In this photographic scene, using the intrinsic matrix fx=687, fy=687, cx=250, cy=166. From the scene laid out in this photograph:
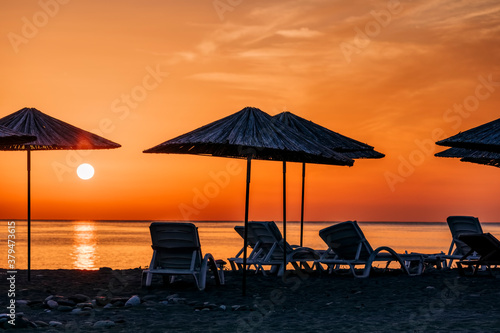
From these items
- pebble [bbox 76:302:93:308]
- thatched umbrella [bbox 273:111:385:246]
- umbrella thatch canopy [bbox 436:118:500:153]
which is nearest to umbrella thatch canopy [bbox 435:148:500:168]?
thatched umbrella [bbox 273:111:385:246]

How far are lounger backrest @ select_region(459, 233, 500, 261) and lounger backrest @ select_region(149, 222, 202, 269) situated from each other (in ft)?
13.6

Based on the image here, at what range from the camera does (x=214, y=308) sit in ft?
26.1

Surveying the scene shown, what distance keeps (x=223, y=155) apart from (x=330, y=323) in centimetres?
442

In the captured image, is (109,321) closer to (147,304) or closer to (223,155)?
(147,304)

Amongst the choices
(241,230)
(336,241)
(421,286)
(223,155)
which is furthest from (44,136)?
(421,286)

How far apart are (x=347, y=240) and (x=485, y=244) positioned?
211cm

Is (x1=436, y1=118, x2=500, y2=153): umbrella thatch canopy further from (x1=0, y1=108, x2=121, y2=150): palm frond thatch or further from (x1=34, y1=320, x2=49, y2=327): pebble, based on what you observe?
(x1=34, y1=320, x2=49, y2=327): pebble

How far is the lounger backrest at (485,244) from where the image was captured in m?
10.4

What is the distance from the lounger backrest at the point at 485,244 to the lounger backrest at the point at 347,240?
1494mm

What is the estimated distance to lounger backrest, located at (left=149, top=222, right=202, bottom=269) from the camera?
9.27m

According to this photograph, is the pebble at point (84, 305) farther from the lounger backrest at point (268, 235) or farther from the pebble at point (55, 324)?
the lounger backrest at point (268, 235)

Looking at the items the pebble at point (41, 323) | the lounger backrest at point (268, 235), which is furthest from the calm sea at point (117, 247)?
the pebble at point (41, 323)

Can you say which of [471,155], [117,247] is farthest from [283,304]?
[117,247]

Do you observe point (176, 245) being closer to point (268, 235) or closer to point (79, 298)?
point (79, 298)
